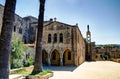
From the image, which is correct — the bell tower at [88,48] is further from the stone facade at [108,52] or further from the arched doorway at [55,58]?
the arched doorway at [55,58]

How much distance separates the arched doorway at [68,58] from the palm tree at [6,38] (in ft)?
67.5

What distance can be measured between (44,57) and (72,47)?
22.0ft

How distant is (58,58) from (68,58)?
2.22m

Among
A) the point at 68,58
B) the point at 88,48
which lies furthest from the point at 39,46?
the point at 88,48

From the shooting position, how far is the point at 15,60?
59.4 feet

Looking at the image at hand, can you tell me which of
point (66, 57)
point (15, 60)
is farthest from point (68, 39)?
point (15, 60)

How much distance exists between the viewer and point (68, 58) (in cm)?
2769

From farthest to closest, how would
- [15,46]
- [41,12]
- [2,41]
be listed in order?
1. [15,46]
2. [41,12]
3. [2,41]

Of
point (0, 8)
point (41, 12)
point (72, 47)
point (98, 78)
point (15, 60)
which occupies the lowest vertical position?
point (98, 78)

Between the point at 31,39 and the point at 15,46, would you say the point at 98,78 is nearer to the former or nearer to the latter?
the point at 15,46

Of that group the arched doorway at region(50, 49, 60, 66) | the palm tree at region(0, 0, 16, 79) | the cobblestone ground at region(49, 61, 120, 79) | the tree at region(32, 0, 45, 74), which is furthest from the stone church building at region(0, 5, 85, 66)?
the palm tree at region(0, 0, 16, 79)

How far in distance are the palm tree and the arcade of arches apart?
2057 centimetres

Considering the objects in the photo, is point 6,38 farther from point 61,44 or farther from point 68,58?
point 68,58

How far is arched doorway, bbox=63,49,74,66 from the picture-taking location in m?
27.0
